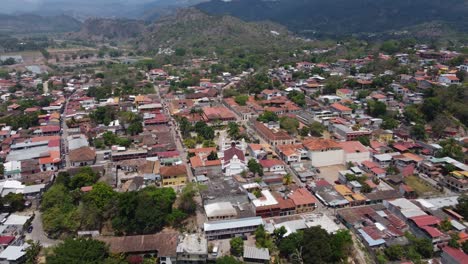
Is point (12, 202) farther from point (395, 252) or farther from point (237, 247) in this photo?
point (395, 252)

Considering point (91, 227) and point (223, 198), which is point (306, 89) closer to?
point (223, 198)

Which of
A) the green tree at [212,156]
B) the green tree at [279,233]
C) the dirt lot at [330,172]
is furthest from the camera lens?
the green tree at [212,156]

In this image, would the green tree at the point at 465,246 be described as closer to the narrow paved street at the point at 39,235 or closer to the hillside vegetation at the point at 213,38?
the narrow paved street at the point at 39,235

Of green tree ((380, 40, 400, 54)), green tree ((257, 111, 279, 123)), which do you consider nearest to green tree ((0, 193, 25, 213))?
green tree ((257, 111, 279, 123))

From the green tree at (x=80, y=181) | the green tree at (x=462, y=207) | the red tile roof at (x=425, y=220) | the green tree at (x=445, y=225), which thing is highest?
the green tree at (x=462, y=207)

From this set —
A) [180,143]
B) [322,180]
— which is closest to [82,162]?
[180,143]

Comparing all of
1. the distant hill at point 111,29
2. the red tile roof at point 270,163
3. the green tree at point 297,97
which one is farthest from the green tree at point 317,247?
the distant hill at point 111,29
